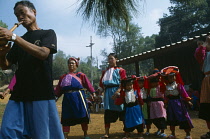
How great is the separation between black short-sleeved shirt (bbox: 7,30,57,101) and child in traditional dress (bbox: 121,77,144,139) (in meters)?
2.96

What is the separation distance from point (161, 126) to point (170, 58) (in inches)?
332

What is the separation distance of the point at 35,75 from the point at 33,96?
19 centimetres

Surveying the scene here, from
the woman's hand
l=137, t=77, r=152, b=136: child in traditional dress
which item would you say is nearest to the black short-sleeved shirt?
the woman's hand

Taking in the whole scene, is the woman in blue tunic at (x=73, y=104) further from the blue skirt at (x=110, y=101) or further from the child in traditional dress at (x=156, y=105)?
the child in traditional dress at (x=156, y=105)

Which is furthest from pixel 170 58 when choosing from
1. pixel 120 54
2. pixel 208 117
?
pixel 120 54

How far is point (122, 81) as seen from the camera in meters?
4.89

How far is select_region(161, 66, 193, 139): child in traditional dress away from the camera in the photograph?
4.42 metres

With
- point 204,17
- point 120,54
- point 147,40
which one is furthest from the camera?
point 147,40

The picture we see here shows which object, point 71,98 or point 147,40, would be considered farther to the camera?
point 147,40

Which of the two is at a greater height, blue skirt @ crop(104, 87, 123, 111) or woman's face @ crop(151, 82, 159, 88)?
woman's face @ crop(151, 82, 159, 88)

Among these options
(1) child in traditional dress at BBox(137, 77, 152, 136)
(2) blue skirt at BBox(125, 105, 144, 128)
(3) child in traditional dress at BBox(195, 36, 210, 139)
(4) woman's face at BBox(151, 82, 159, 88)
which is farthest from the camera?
(4) woman's face at BBox(151, 82, 159, 88)

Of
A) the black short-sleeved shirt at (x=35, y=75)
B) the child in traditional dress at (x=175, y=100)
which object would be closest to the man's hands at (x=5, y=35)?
the black short-sleeved shirt at (x=35, y=75)

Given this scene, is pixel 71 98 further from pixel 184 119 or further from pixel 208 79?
pixel 208 79

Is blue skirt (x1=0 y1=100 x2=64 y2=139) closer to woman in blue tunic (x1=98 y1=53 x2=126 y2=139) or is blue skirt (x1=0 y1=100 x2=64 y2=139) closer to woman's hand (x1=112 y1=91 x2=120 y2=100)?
woman's hand (x1=112 y1=91 x2=120 y2=100)
